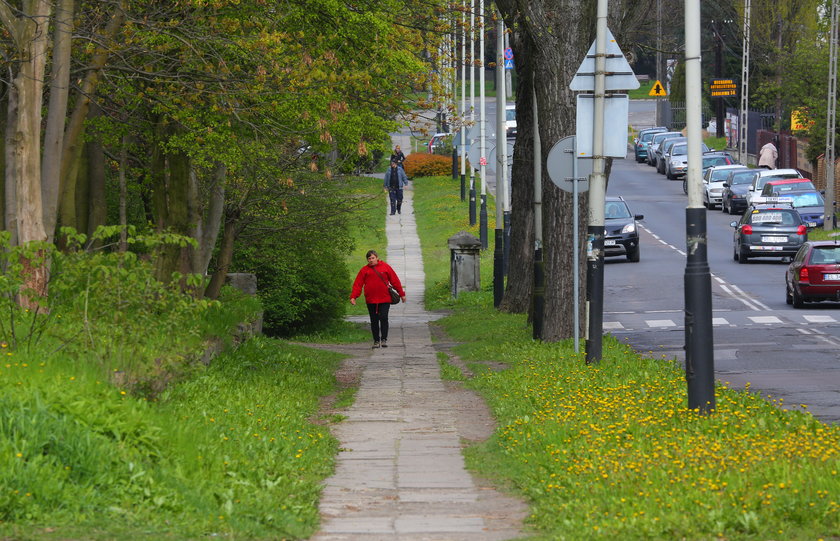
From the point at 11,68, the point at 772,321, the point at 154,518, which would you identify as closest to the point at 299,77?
the point at 11,68

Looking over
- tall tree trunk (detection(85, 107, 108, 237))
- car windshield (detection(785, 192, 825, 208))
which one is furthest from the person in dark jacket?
tall tree trunk (detection(85, 107, 108, 237))

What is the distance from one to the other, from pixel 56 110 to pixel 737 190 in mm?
44316

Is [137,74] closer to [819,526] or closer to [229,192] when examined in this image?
[229,192]

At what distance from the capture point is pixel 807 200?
164 feet

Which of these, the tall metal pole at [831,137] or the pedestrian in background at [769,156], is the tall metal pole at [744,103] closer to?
the pedestrian in background at [769,156]

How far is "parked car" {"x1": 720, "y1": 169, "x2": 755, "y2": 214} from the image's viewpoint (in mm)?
55219

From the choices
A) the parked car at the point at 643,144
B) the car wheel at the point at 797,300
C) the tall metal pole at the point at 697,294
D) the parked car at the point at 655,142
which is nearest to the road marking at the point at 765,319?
the car wheel at the point at 797,300

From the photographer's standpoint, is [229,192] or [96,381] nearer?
[96,381]

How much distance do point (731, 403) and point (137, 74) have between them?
26.3ft

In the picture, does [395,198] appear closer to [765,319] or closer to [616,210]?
[616,210]

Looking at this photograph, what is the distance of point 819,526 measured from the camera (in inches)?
297

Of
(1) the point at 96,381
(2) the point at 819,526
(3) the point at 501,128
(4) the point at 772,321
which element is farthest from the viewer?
(3) the point at 501,128

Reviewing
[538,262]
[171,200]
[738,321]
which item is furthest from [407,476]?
[738,321]

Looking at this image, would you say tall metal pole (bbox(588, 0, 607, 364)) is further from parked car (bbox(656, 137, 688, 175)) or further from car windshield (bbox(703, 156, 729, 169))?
parked car (bbox(656, 137, 688, 175))
